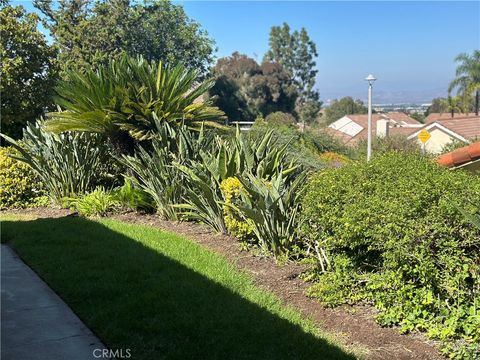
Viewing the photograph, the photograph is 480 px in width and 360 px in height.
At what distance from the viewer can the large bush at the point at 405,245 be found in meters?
3.79

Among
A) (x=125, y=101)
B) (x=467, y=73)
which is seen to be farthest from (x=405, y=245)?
(x=467, y=73)

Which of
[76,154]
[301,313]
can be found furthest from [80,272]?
[76,154]

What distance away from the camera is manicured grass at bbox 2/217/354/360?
3.67 meters

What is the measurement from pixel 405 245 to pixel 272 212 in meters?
2.01

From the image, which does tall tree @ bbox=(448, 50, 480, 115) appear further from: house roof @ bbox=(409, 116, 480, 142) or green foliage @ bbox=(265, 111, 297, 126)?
green foliage @ bbox=(265, 111, 297, 126)

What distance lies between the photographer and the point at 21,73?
14234 millimetres

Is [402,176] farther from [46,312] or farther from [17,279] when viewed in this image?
[17,279]

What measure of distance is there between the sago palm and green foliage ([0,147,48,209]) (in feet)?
5.04

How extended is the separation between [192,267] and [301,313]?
161 centimetres

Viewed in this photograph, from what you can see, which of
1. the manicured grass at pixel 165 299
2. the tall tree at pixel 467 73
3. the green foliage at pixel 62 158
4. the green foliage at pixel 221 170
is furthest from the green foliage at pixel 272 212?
the tall tree at pixel 467 73

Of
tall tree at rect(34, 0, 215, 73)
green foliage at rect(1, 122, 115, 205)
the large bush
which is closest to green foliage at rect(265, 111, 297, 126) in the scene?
tall tree at rect(34, 0, 215, 73)

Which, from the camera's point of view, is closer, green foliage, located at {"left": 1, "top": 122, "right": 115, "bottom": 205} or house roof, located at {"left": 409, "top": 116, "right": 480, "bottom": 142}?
green foliage, located at {"left": 1, "top": 122, "right": 115, "bottom": 205}

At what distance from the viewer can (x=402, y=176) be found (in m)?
4.62

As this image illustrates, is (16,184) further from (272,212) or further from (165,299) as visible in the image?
(165,299)
